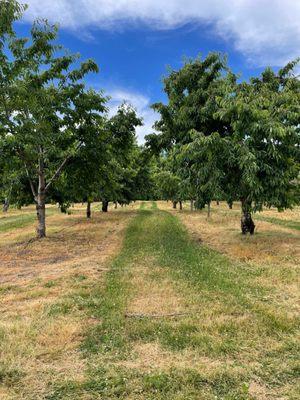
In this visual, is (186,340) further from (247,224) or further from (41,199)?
(41,199)

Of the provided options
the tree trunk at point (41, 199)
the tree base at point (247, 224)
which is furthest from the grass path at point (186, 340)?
the tree trunk at point (41, 199)

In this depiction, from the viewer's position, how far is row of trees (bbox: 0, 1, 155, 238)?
612 inches

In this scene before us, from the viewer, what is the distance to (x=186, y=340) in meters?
6.32

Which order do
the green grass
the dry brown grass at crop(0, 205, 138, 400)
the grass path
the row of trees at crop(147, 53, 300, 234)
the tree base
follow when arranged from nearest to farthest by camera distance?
1. the grass path
2. the dry brown grass at crop(0, 205, 138, 400)
3. the row of trees at crop(147, 53, 300, 234)
4. the tree base
5. the green grass

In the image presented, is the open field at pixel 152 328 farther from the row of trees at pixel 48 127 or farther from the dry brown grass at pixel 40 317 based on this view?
the row of trees at pixel 48 127

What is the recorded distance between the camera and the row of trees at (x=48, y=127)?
15.5 meters

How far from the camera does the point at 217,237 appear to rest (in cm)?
2014

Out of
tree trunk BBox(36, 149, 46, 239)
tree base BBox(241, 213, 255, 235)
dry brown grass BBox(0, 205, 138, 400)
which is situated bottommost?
dry brown grass BBox(0, 205, 138, 400)

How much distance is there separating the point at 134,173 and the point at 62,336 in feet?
119

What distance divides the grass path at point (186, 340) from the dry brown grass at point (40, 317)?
297 millimetres

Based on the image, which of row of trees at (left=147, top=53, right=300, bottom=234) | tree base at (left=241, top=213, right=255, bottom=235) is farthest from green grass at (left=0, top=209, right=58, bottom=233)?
tree base at (left=241, top=213, right=255, bottom=235)

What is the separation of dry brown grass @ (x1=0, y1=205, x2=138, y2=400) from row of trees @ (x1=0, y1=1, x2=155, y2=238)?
496 centimetres

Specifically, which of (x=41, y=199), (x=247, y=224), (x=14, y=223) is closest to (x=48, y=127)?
(x=41, y=199)

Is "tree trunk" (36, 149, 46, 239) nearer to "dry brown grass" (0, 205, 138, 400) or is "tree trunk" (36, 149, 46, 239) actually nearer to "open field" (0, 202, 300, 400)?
"dry brown grass" (0, 205, 138, 400)
